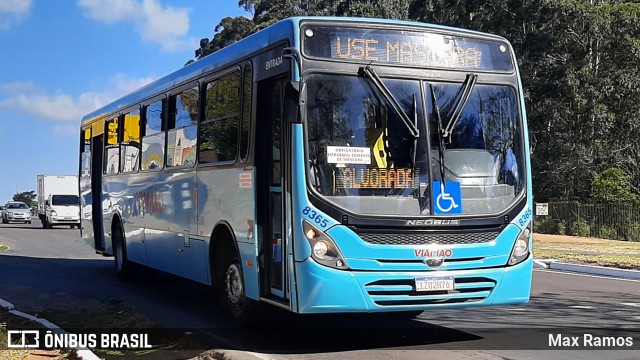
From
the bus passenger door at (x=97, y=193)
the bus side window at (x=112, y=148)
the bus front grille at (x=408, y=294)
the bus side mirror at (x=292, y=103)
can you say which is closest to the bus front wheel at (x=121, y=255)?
the bus side window at (x=112, y=148)

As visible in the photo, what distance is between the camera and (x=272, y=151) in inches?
340

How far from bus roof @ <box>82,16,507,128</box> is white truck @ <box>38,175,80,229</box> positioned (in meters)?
28.6

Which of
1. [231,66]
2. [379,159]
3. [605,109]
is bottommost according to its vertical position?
[379,159]

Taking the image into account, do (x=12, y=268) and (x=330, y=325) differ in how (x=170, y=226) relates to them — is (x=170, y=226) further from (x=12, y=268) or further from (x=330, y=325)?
(x=12, y=268)

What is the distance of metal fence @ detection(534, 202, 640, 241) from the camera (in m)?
36.8

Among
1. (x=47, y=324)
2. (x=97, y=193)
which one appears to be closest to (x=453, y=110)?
(x=47, y=324)

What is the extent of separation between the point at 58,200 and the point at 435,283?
38.2 metres

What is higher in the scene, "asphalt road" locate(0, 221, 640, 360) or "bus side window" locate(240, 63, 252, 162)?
"bus side window" locate(240, 63, 252, 162)

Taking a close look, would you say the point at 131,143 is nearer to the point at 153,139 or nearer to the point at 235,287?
the point at 153,139

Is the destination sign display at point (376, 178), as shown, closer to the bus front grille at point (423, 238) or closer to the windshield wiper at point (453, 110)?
the windshield wiper at point (453, 110)

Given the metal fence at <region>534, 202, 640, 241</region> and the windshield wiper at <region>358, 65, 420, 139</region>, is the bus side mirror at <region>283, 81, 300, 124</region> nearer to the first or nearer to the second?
the windshield wiper at <region>358, 65, 420, 139</region>

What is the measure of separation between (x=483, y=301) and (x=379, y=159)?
1.79m

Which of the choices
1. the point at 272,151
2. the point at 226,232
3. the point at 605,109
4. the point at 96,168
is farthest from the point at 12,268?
the point at 605,109

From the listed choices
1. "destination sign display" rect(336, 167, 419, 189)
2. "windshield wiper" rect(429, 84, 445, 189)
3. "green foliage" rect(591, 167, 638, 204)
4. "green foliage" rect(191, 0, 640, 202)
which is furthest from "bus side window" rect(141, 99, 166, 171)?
"green foliage" rect(191, 0, 640, 202)
